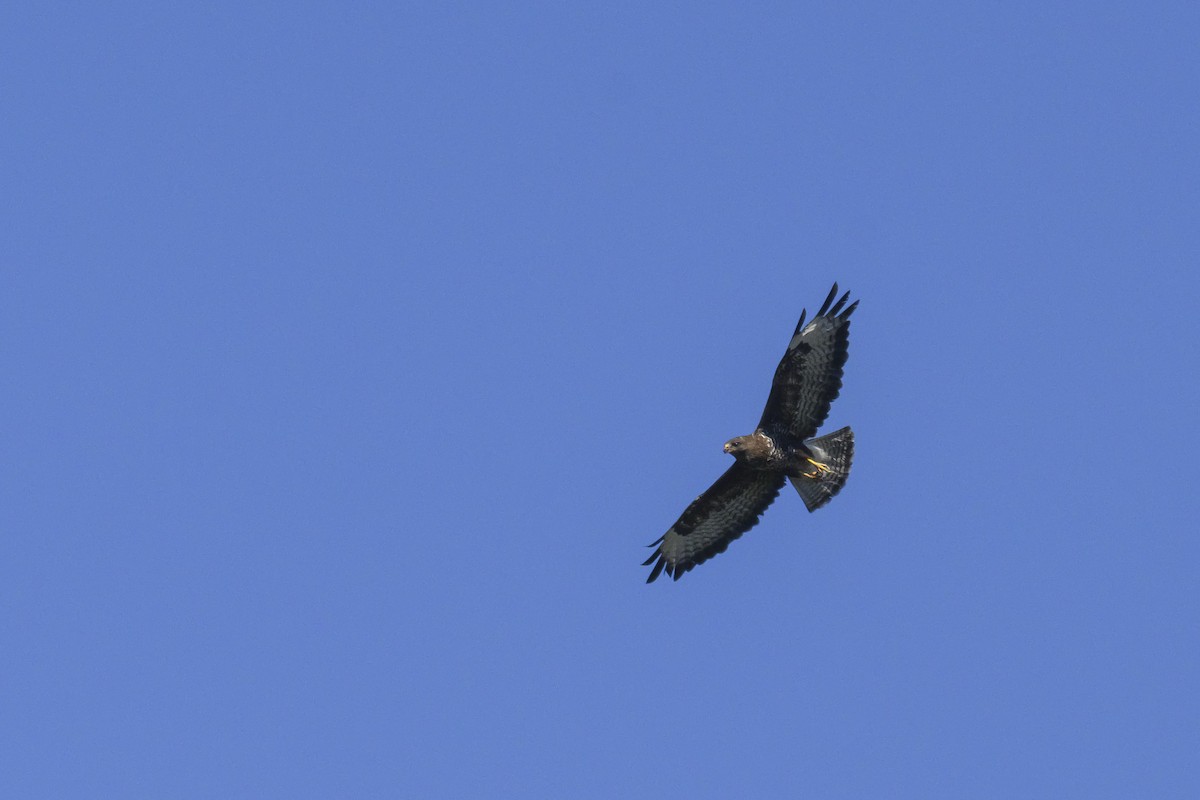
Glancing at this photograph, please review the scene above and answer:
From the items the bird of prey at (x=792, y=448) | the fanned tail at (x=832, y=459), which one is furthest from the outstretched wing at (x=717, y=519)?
the fanned tail at (x=832, y=459)

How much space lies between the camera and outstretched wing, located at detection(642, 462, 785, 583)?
21.2 metres

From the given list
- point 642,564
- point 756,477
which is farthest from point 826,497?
point 642,564

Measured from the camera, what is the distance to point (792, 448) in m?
20.4

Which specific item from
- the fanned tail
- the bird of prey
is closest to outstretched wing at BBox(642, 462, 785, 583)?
the bird of prey

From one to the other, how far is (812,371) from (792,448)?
2.67ft

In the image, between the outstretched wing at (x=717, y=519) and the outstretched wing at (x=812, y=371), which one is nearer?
the outstretched wing at (x=812, y=371)

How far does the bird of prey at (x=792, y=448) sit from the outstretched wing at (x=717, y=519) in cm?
1

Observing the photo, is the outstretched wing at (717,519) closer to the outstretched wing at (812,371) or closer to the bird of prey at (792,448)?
the bird of prey at (792,448)

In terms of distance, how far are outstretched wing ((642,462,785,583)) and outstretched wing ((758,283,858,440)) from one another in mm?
935

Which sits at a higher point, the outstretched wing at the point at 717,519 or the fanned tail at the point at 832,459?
the outstretched wing at the point at 717,519

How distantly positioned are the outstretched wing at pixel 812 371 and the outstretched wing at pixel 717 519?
0.93 metres

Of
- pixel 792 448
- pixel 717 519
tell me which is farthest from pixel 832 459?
pixel 717 519

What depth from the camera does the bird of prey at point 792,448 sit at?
2006 centimetres

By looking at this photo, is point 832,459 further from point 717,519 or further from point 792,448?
point 717,519
